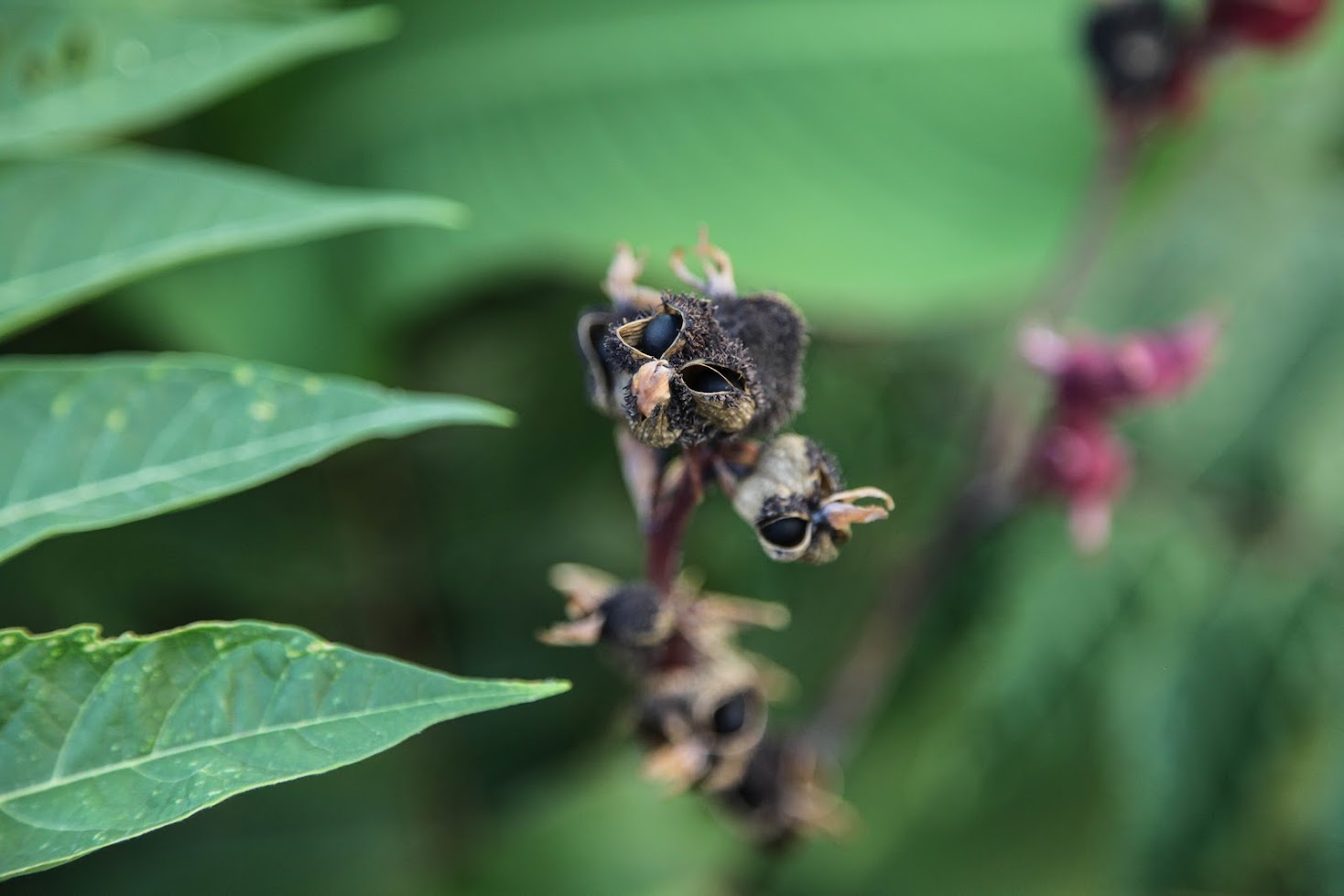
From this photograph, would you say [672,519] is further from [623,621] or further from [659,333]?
[659,333]

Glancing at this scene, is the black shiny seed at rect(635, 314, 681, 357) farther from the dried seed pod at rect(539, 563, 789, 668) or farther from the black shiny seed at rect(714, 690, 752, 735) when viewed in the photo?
the black shiny seed at rect(714, 690, 752, 735)

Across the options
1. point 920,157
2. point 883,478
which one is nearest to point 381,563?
point 883,478

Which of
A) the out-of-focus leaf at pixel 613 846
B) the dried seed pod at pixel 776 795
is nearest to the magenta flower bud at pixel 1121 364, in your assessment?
the dried seed pod at pixel 776 795

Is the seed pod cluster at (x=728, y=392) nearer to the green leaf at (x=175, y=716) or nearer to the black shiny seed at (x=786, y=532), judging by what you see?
the black shiny seed at (x=786, y=532)

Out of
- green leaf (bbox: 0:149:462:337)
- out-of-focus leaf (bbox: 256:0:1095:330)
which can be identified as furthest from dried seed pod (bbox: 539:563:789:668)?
out-of-focus leaf (bbox: 256:0:1095:330)

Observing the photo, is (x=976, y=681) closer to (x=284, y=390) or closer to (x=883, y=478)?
(x=883, y=478)

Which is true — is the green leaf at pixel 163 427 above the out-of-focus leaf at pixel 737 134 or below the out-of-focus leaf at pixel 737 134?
below
